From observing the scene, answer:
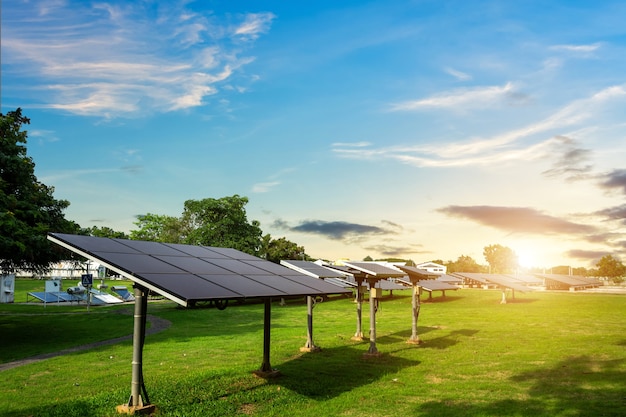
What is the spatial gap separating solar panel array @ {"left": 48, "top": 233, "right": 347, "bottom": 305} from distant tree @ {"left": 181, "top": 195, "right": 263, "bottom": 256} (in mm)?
44575

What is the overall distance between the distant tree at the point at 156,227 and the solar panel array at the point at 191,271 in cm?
8924

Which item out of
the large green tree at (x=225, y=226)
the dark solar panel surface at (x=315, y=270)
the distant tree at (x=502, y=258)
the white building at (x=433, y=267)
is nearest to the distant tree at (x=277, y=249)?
the large green tree at (x=225, y=226)

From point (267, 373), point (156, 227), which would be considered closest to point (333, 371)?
point (267, 373)

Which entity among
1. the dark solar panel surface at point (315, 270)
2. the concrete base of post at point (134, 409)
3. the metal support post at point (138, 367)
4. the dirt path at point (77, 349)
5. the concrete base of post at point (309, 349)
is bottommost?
the dirt path at point (77, 349)

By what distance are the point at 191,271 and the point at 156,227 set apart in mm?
102622

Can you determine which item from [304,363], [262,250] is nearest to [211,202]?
[262,250]

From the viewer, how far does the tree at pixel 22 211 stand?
21.3 m

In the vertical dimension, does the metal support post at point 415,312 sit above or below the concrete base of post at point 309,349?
above

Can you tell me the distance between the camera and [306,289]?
13.5 m

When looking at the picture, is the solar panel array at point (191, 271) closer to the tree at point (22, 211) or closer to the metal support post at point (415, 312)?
the metal support post at point (415, 312)

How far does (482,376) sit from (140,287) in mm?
11357

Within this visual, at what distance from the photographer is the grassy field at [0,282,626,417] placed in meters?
11.8

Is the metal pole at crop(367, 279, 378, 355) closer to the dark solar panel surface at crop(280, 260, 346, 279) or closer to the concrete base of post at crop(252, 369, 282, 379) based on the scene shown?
the dark solar panel surface at crop(280, 260, 346, 279)

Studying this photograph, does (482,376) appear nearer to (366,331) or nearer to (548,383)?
(548,383)
